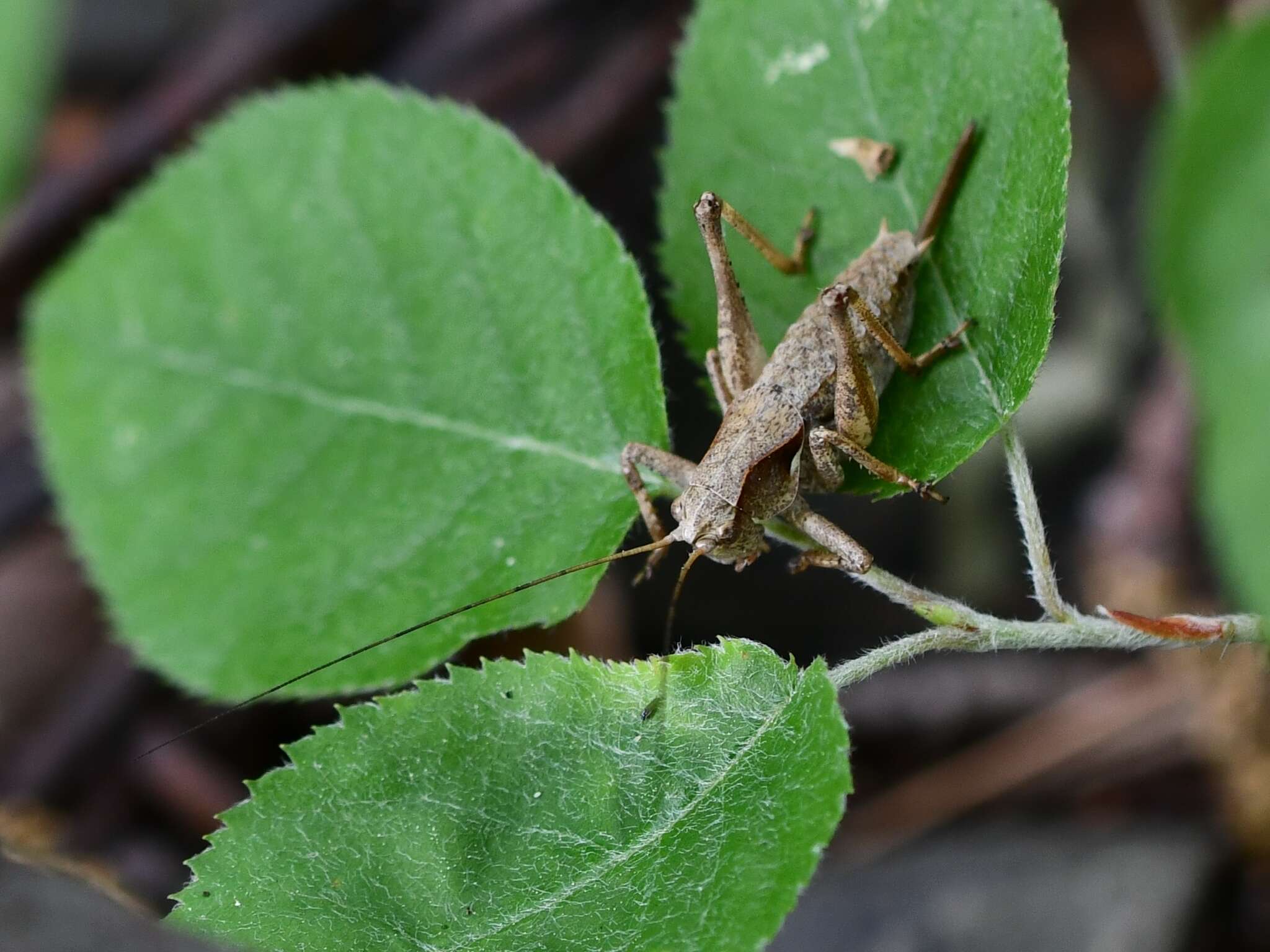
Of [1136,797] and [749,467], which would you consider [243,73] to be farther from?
[1136,797]

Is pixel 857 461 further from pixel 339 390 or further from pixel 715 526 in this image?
pixel 339 390

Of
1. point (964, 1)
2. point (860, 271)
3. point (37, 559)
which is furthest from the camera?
point (37, 559)

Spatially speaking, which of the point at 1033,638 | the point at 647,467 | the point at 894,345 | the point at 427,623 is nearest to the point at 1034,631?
the point at 1033,638

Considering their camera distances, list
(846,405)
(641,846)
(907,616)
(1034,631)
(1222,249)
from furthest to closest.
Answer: (907,616)
(1222,249)
(846,405)
(1034,631)
(641,846)

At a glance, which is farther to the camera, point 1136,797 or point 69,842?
point 69,842

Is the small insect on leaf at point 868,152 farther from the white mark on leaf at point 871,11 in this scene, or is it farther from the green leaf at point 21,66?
the green leaf at point 21,66

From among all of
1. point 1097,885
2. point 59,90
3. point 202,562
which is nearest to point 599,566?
point 202,562

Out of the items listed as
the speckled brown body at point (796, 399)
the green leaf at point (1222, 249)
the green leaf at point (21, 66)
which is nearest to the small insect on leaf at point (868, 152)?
the speckled brown body at point (796, 399)
